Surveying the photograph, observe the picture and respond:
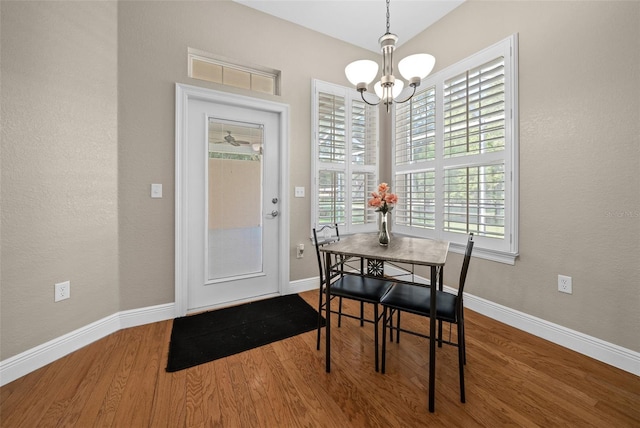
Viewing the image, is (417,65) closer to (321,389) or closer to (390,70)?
(390,70)

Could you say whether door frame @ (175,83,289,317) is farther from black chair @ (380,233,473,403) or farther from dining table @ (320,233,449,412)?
black chair @ (380,233,473,403)

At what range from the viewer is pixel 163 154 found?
2.29 m

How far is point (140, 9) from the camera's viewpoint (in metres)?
2.19

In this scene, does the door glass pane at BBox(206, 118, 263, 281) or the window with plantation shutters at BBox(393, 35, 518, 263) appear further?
the door glass pane at BBox(206, 118, 263, 281)

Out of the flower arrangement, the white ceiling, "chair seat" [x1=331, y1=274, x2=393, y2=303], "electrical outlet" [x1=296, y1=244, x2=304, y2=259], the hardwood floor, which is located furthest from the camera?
"electrical outlet" [x1=296, y1=244, x2=304, y2=259]

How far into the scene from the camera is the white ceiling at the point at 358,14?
256cm

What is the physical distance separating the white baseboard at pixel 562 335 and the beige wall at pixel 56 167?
3203mm

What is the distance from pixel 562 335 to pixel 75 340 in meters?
3.53

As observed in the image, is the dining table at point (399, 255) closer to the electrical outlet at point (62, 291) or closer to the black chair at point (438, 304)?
the black chair at point (438, 304)

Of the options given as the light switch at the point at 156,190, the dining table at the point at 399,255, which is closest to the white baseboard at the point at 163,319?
the dining table at the point at 399,255

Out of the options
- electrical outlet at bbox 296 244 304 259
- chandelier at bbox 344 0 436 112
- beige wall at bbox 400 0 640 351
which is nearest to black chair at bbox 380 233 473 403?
beige wall at bbox 400 0 640 351

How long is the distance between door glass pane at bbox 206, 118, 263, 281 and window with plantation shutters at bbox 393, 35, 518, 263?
180cm

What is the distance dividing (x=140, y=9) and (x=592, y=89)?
3.46 metres

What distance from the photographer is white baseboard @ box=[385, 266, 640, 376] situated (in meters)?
1.67
